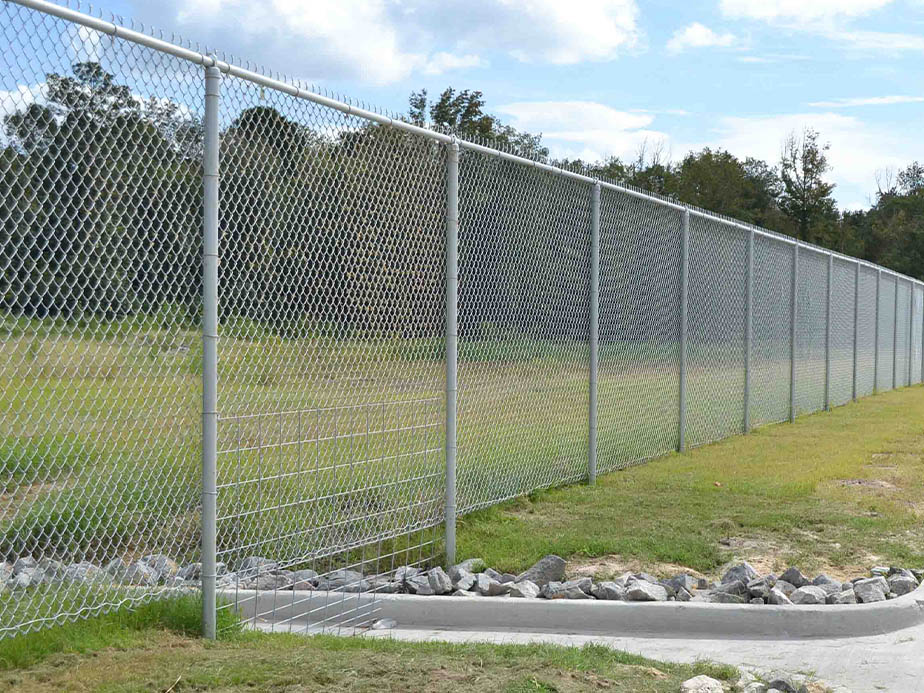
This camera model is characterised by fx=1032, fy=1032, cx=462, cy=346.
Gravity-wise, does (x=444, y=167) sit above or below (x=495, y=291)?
above

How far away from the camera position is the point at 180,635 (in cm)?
487

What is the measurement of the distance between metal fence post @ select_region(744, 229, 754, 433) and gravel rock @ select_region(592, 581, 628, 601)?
8928 millimetres

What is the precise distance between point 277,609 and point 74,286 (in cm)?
228

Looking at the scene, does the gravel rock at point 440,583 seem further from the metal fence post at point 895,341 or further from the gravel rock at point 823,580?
the metal fence post at point 895,341

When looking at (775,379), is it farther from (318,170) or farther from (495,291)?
(318,170)

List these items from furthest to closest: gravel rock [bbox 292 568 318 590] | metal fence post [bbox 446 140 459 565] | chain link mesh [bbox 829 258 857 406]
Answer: chain link mesh [bbox 829 258 857 406] < metal fence post [bbox 446 140 459 565] < gravel rock [bbox 292 568 318 590]

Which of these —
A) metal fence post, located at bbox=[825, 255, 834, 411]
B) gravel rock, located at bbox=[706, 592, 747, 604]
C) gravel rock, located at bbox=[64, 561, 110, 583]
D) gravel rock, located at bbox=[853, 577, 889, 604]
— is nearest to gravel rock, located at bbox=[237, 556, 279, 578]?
gravel rock, located at bbox=[64, 561, 110, 583]

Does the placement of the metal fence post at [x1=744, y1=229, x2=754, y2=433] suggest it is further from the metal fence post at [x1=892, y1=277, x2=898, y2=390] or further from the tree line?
the metal fence post at [x1=892, y1=277, x2=898, y2=390]

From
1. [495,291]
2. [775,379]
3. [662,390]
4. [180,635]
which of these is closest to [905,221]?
[775,379]

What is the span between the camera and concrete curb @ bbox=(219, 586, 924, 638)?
19.0ft

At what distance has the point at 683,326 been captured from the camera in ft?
39.8

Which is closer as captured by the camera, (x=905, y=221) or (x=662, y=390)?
(x=662, y=390)

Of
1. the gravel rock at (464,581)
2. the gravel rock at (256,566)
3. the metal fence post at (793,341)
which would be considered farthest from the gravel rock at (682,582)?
the metal fence post at (793,341)

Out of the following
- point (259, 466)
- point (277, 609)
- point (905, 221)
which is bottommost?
point (277, 609)
